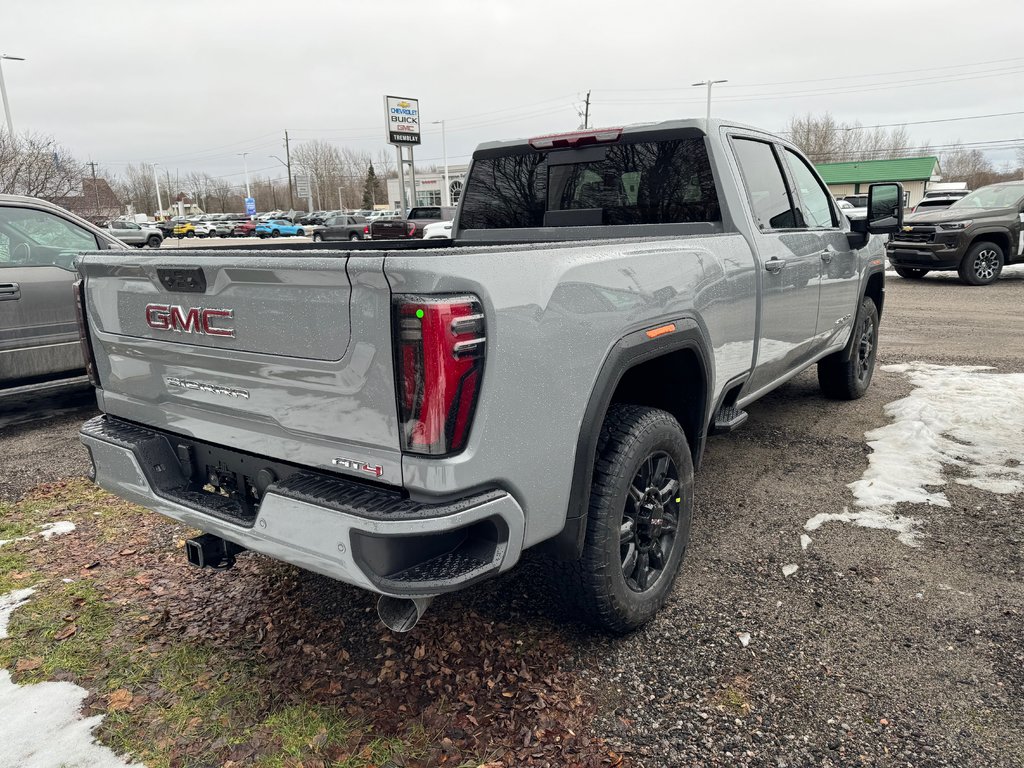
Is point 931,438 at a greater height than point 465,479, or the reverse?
point 465,479

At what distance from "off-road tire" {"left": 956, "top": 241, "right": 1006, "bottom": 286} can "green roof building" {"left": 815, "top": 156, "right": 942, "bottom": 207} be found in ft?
180

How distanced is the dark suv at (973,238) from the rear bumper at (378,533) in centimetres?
1328

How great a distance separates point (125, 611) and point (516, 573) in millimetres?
1697

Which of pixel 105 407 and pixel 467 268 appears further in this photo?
pixel 105 407

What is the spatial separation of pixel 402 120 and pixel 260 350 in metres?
33.9

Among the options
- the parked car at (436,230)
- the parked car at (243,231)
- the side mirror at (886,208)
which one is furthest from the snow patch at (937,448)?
the parked car at (243,231)

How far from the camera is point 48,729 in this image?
2.43 meters

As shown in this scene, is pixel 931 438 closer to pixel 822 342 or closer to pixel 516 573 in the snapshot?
pixel 822 342

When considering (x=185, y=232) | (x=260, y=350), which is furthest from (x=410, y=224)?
(x=185, y=232)

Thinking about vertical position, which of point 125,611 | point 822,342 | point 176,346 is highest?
point 176,346

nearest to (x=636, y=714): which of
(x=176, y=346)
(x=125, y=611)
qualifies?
(x=176, y=346)

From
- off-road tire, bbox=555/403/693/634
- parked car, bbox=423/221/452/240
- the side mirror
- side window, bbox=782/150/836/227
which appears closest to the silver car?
off-road tire, bbox=555/403/693/634

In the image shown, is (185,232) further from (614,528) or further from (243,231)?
(614,528)

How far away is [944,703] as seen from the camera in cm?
248
